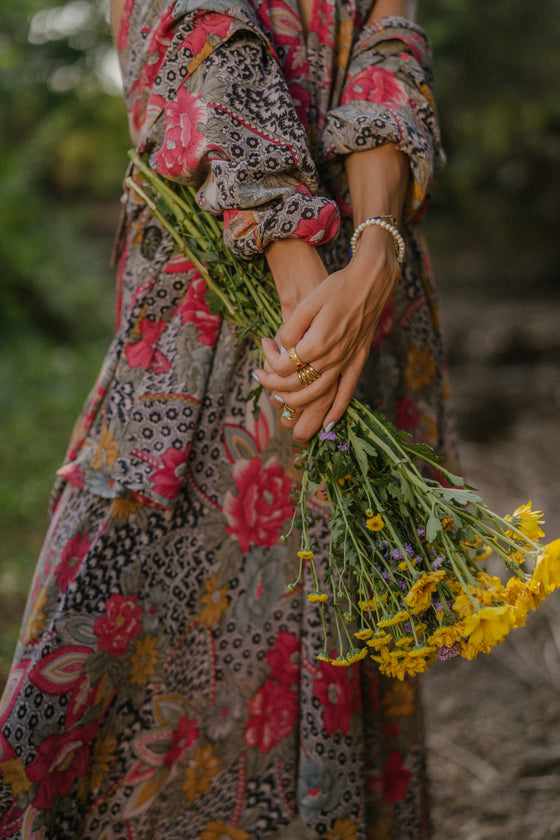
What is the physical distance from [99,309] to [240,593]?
18.3 ft

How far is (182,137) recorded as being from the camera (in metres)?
0.98

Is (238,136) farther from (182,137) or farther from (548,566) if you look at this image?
(548,566)

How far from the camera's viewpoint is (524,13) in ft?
17.5

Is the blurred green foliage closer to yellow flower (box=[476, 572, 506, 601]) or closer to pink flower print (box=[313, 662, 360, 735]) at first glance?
pink flower print (box=[313, 662, 360, 735])

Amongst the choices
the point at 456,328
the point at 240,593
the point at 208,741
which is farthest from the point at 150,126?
the point at 456,328

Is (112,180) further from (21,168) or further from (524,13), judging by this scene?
(524,13)

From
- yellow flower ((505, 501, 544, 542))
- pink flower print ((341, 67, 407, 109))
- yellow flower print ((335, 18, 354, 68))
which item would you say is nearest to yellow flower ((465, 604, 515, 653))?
yellow flower ((505, 501, 544, 542))

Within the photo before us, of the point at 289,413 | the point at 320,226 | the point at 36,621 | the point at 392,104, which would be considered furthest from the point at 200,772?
the point at 392,104

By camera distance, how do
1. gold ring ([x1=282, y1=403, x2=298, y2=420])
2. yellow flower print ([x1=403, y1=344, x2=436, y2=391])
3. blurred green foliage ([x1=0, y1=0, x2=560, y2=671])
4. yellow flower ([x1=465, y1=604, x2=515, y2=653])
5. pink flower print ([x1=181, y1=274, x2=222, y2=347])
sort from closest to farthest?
yellow flower ([x1=465, y1=604, x2=515, y2=653]) → gold ring ([x1=282, y1=403, x2=298, y2=420]) → pink flower print ([x1=181, y1=274, x2=222, y2=347]) → yellow flower print ([x1=403, y1=344, x2=436, y2=391]) → blurred green foliage ([x1=0, y1=0, x2=560, y2=671])

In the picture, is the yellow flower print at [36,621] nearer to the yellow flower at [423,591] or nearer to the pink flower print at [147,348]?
the pink flower print at [147,348]

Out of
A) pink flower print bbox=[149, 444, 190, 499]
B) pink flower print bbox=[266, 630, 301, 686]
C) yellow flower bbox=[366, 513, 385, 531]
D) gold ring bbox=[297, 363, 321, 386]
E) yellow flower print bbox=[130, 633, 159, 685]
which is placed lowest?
pink flower print bbox=[266, 630, 301, 686]

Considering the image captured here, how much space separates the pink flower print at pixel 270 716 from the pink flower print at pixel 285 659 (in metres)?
0.02

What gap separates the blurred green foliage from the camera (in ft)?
15.8

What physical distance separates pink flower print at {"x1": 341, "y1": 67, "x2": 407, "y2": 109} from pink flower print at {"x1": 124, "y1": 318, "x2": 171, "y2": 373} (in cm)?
47
